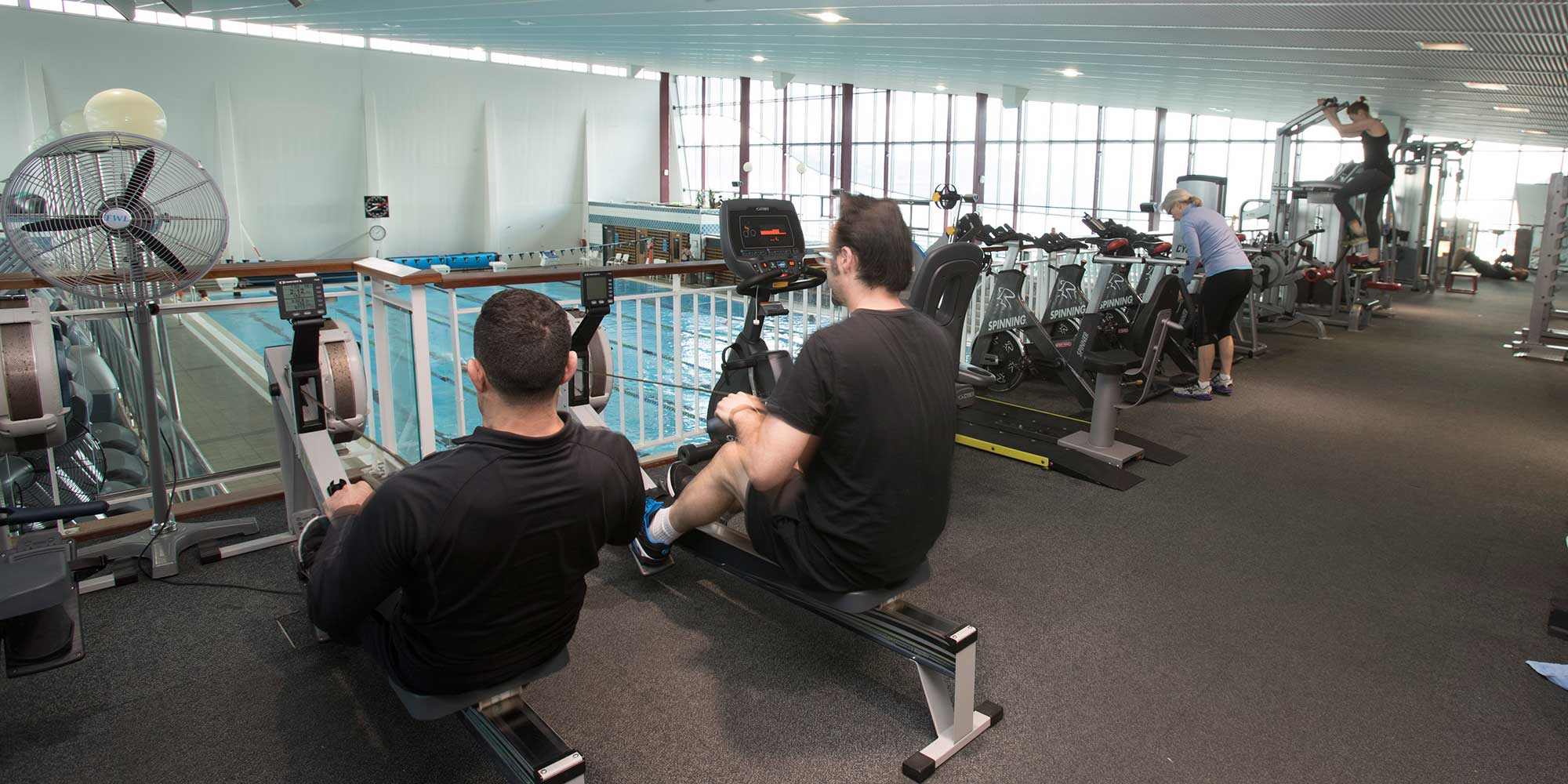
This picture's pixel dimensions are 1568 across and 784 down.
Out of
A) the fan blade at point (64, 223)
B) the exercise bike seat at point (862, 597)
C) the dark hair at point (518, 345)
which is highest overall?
the fan blade at point (64, 223)

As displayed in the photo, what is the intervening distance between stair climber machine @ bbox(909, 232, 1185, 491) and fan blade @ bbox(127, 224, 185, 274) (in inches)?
104

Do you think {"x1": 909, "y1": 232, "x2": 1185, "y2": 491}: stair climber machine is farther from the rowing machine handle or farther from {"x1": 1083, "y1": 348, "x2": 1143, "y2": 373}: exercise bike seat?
the rowing machine handle

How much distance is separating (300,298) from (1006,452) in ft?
10.8

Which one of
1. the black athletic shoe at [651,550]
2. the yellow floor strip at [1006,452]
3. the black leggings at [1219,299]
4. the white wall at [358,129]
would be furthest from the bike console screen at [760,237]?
the white wall at [358,129]

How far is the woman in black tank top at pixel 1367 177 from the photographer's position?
8.20 metres

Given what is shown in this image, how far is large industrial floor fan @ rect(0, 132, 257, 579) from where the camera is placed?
8.09 feet

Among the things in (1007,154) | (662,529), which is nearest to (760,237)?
(662,529)

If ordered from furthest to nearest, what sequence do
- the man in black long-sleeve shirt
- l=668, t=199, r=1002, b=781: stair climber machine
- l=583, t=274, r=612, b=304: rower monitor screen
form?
l=583, t=274, r=612, b=304: rower monitor screen
l=668, t=199, r=1002, b=781: stair climber machine
the man in black long-sleeve shirt

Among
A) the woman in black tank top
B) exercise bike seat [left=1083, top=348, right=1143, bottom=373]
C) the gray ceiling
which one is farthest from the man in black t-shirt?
the woman in black tank top

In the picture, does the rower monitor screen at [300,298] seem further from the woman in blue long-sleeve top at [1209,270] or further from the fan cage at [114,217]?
the woman in blue long-sleeve top at [1209,270]

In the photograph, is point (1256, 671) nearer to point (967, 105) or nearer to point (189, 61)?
point (967, 105)

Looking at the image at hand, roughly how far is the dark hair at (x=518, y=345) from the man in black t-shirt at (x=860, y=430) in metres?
0.57

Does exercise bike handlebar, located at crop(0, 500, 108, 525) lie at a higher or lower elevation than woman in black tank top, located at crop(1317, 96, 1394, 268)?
lower

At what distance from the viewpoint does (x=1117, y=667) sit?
2.58m
